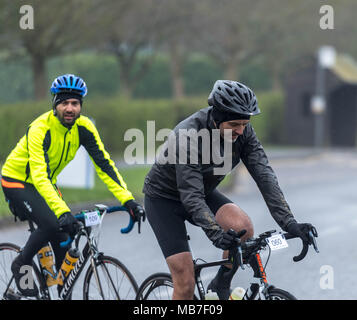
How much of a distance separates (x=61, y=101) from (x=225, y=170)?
51.1 inches

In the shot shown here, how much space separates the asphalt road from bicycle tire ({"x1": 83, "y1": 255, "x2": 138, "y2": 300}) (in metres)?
0.50

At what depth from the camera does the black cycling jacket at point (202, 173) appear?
12.6ft

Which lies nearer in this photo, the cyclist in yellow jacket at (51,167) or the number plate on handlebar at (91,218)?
the number plate on handlebar at (91,218)

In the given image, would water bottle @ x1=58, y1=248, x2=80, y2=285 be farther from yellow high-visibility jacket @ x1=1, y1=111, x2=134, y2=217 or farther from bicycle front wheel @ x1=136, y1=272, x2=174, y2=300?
bicycle front wheel @ x1=136, y1=272, x2=174, y2=300

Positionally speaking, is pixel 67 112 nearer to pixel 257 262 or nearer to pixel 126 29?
pixel 257 262

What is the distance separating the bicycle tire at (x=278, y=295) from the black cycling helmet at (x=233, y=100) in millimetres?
962

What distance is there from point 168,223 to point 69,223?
66cm

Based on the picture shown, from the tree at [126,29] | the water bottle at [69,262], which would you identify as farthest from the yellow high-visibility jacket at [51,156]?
the tree at [126,29]

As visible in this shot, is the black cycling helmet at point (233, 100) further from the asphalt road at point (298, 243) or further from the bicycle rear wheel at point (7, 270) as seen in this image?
the bicycle rear wheel at point (7, 270)

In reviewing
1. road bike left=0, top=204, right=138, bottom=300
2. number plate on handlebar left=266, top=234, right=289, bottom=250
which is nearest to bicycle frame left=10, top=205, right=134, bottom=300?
road bike left=0, top=204, right=138, bottom=300

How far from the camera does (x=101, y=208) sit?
4.67 meters

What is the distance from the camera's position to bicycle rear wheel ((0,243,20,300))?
16.9ft

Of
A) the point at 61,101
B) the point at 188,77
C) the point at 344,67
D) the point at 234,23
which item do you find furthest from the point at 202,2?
the point at 61,101
